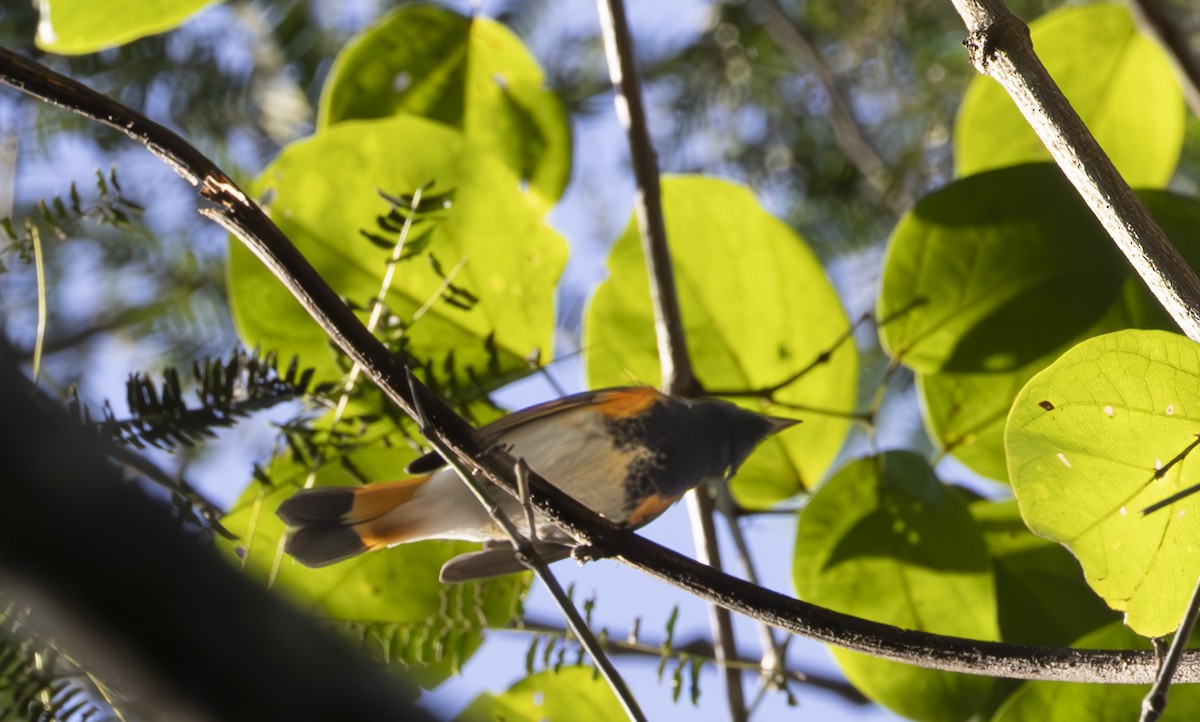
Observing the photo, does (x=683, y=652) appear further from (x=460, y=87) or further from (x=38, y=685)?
(x=460, y=87)

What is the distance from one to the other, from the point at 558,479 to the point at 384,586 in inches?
7.3

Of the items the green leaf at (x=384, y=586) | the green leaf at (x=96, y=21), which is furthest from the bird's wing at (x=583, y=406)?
the green leaf at (x=96, y=21)

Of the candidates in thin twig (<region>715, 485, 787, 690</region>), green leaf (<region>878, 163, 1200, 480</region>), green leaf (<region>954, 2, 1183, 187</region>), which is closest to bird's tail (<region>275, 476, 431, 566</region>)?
thin twig (<region>715, 485, 787, 690</region>)

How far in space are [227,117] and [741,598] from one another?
151cm

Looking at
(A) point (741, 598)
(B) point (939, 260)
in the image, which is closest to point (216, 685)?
(A) point (741, 598)

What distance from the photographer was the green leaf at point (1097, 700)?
0.78 metres

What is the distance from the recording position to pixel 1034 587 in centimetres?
94

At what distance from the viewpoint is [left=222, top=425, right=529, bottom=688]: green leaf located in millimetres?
903

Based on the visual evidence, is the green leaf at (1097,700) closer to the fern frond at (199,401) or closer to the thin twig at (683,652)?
the thin twig at (683,652)

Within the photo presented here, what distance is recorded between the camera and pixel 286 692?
0.92ft

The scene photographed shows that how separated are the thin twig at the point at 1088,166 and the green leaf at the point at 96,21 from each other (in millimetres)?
676

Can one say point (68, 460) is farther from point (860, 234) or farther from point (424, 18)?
point (860, 234)

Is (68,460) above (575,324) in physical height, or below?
below

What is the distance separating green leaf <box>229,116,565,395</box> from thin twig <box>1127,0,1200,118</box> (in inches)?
22.7
